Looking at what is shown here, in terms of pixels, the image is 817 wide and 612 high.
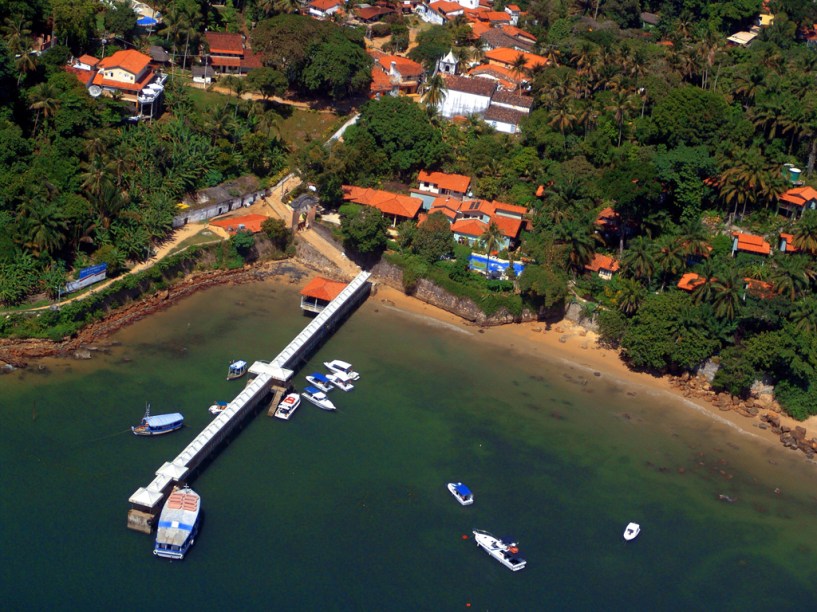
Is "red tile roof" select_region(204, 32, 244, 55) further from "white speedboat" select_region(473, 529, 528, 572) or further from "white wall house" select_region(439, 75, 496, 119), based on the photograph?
"white speedboat" select_region(473, 529, 528, 572)

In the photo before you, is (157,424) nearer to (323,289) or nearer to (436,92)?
(323,289)

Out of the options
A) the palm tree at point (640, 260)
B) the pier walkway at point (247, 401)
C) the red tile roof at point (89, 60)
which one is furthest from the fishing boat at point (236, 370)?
the red tile roof at point (89, 60)

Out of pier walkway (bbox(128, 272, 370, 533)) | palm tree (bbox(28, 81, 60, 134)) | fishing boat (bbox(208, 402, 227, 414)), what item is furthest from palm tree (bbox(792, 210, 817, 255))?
palm tree (bbox(28, 81, 60, 134))

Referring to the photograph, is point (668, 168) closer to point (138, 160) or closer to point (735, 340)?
point (735, 340)

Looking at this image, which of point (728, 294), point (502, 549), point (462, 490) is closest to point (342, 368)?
point (462, 490)

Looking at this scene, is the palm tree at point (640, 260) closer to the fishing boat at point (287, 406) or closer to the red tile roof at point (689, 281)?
the red tile roof at point (689, 281)

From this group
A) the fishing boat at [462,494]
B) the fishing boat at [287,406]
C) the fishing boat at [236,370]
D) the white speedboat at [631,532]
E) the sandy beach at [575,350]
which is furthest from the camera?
the sandy beach at [575,350]
